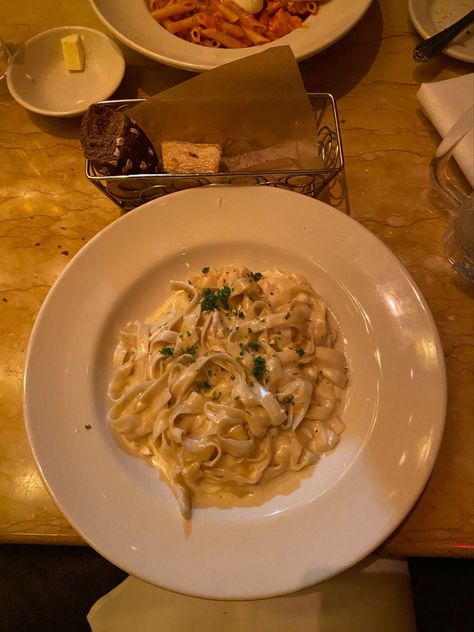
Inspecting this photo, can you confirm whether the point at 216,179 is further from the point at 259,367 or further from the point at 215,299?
the point at 259,367

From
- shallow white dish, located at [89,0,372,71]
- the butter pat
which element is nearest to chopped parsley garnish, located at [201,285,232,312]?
shallow white dish, located at [89,0,372,71]

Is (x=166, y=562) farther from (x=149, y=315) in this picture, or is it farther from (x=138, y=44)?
(x=138, y=44)

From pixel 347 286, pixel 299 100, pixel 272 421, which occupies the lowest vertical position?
pixel 272 421

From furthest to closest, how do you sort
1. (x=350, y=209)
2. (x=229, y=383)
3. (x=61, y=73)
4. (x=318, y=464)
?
(x=61, y=73) < (x=350, y=209) < (x=229, y=383) < (x=318, y=464)

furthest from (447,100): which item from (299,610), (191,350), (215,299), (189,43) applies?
(299,610)

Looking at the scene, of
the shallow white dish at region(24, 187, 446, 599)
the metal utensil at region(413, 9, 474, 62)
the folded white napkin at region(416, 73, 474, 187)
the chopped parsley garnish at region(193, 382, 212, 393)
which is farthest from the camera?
the metal utensil at region(413, 9, 474, 62)

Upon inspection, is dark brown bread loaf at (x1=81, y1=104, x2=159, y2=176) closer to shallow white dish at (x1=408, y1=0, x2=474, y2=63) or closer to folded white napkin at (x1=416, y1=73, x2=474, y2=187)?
folded white napkin at (x1=416, y1=73, x2=474, y2=187)

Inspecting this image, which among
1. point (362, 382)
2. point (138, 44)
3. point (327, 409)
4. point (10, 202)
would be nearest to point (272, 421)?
point (327, 409)
